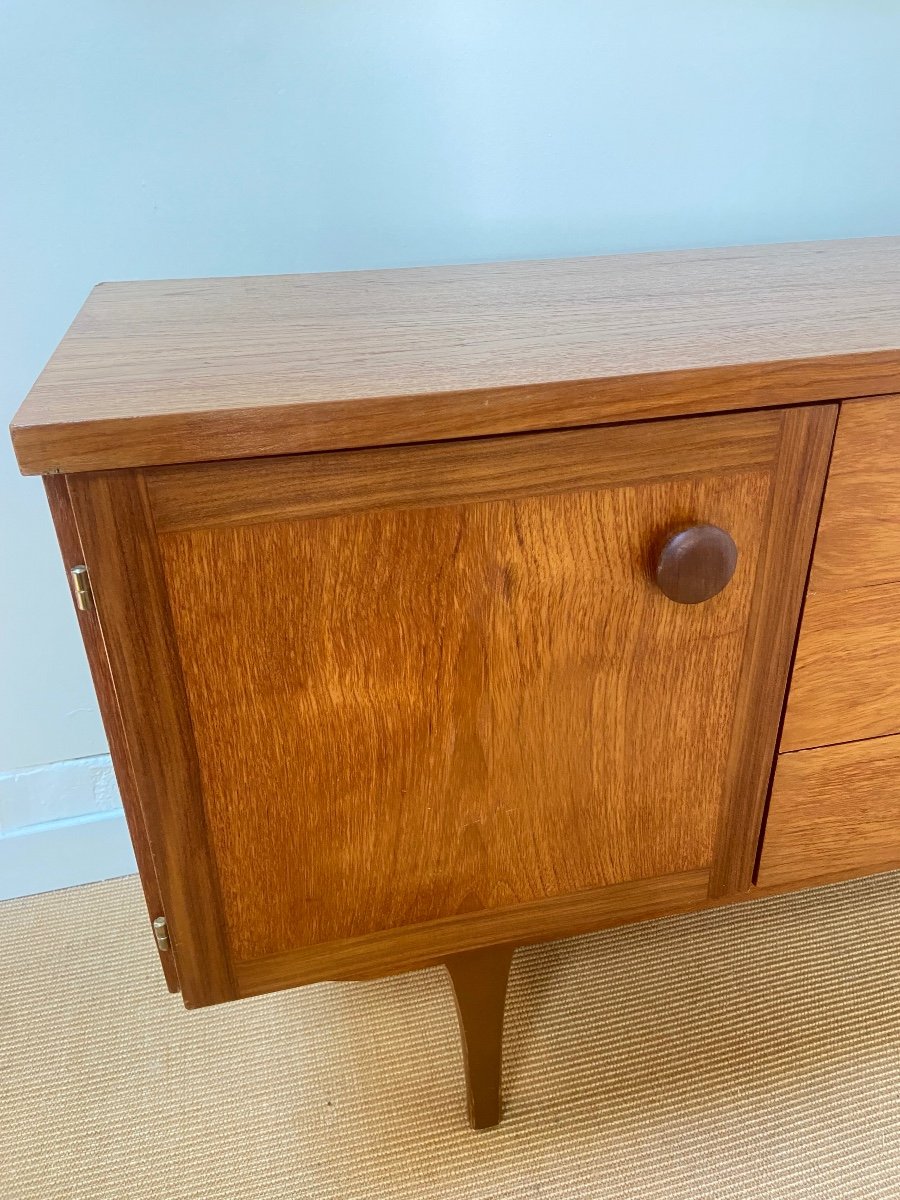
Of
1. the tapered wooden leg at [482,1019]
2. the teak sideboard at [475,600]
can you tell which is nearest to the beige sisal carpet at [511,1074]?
the tapered wooden leg at [482,1019]

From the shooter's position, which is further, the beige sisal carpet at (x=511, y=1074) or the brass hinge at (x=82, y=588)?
the beige sisal carpet at (x=511, y=1074)

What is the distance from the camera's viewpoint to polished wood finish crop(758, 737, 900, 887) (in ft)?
2.31

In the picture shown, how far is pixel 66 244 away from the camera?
2.75ft

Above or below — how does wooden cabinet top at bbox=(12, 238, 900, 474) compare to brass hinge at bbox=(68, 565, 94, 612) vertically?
above

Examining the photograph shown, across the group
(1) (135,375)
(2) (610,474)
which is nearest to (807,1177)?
(2) (610,474)

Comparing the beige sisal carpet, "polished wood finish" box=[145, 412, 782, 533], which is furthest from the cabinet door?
the beige sisal carpet

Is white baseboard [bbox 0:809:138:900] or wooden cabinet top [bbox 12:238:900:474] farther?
white baseboard [bbox 0:809:138:900]

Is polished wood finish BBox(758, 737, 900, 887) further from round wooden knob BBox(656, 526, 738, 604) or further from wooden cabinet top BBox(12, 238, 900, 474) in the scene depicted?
wooden cabinet top BBox(12, 238, 900, 474)

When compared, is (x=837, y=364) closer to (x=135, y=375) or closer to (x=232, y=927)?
(x=135, y=375)

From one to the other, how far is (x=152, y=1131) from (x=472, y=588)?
66cm

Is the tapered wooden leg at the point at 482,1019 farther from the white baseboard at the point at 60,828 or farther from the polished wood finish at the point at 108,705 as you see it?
the white baseboard at the point at 60,828

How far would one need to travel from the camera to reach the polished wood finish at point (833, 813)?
0.71 meters

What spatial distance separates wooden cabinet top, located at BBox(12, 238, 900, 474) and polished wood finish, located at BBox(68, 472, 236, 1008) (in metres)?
0.03

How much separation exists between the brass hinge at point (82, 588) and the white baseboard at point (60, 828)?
600 millimetres
